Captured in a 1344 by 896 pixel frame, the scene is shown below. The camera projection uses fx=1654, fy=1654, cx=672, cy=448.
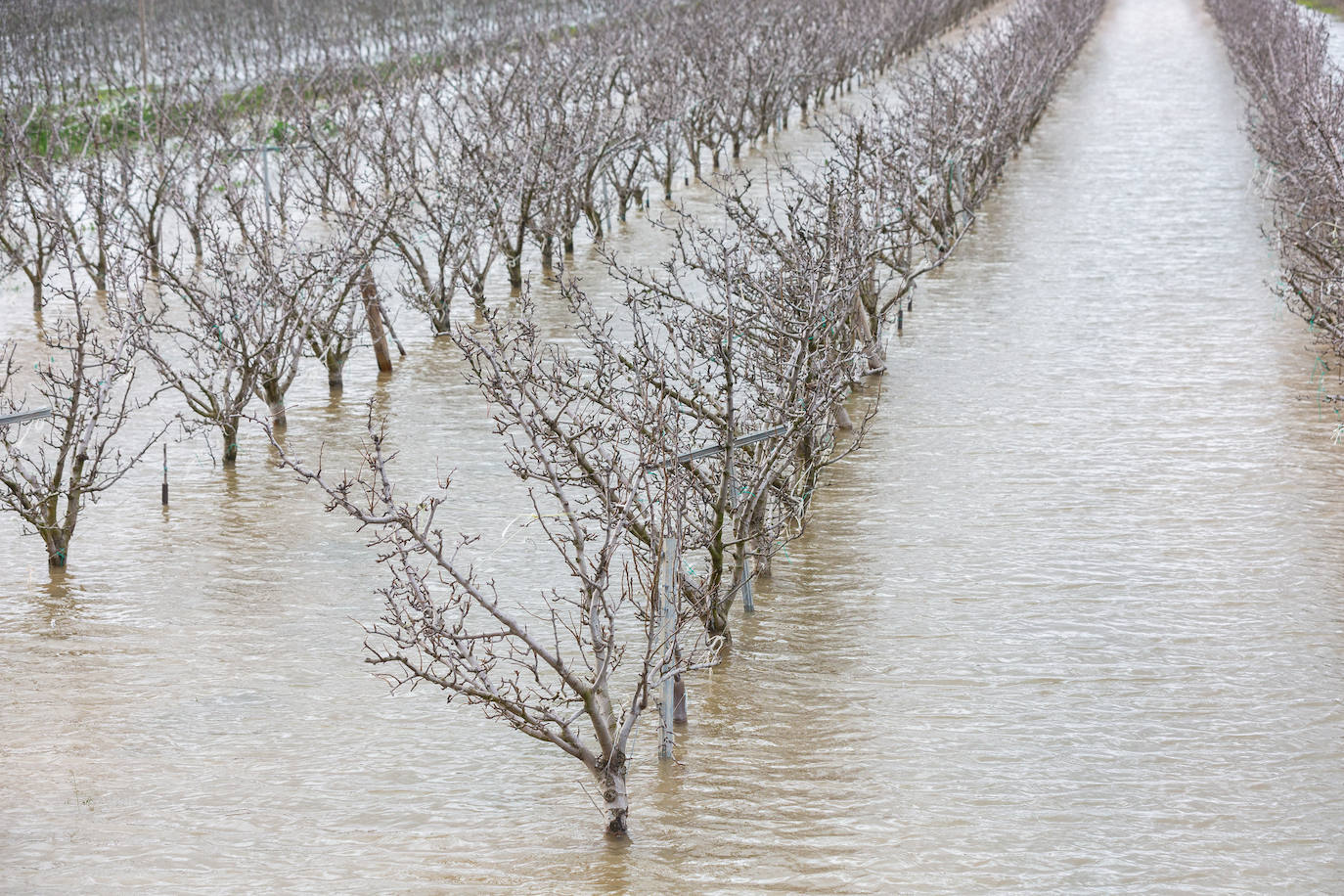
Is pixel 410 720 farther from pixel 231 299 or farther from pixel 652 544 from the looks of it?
pixel 231 299

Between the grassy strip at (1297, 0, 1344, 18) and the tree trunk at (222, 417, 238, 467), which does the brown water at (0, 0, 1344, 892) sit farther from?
the grassy strip at (1297, 0, 1344, 18)

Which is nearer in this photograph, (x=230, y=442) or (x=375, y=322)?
(x=230, y=442)

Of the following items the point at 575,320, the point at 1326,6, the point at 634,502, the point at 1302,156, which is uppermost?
the point at 1326,6

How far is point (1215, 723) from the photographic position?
754cm

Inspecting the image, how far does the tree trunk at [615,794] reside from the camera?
642 centimetres

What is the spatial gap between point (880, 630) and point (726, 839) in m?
2.41

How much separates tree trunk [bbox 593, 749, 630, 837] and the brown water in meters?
0.12

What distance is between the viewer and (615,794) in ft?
21.2

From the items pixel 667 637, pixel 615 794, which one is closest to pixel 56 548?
pixel 667 637

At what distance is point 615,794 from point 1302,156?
1347 centimetres

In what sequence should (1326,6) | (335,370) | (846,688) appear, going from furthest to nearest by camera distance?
(1326,6), (335,370), (846,688)

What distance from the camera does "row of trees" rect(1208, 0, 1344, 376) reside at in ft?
43.7

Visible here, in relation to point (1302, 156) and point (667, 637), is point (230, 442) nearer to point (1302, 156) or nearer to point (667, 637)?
point (667, 637)

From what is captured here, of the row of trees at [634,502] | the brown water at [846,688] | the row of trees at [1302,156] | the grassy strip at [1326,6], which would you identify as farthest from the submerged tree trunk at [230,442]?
the grassy strip at [1326,6]
